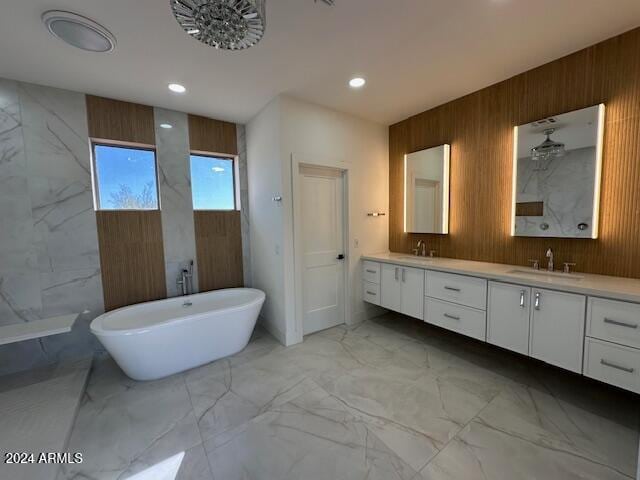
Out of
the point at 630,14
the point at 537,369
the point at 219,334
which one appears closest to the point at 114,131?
the point at 219,334

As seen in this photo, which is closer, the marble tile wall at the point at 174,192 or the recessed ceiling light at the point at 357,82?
the recessed ceiling light at the point at 357,82

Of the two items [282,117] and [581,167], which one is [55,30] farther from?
[581,167]

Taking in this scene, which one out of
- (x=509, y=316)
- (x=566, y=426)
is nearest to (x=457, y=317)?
(x=509, y=316)

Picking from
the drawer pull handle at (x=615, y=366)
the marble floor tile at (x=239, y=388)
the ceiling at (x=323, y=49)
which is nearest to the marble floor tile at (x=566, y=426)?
the drawer pull handle at (x=615, y=366)

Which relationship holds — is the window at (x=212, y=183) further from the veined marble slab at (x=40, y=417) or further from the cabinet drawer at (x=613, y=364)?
the cabinet drawer at (x=613, y=364)

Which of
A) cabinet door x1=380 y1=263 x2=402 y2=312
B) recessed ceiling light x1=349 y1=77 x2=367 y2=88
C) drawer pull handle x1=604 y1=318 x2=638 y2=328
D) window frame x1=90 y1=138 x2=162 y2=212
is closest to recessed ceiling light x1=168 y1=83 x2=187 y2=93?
window frame x1=90 y1=138 x2=162 y2=212

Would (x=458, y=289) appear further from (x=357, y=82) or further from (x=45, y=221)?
(x=45, y=221)

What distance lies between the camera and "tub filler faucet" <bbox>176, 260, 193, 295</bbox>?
3.22m

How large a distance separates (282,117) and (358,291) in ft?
7.83

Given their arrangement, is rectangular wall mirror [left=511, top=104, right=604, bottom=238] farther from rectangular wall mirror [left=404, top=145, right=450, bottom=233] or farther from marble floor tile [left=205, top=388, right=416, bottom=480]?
marble floor tile [left=205, top=388, right=416, bottom=480]

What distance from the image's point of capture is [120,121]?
9.32 feet

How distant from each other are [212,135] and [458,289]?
3.45m

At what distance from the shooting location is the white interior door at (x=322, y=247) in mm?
3184

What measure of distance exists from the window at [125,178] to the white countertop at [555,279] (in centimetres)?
323
